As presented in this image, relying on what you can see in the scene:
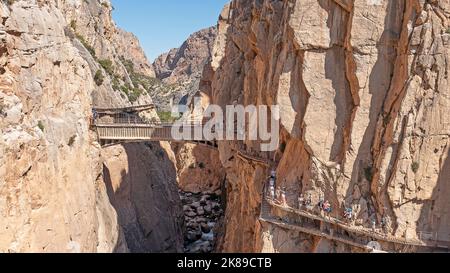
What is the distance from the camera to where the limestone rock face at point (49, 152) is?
21953 millimetres

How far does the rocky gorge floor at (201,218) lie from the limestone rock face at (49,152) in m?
11.5

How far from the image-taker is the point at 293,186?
2480 cm

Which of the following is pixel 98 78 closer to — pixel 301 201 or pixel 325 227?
pixel 301 201

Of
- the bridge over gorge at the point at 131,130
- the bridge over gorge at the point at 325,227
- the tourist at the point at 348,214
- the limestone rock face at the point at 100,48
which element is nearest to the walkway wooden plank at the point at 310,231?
the bridge over gorge at the point at 325,227

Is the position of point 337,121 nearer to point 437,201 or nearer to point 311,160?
point 311,160

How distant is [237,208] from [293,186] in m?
→ 14.3

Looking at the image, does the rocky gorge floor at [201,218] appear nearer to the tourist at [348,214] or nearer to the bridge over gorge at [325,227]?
the bridge over gorge at [325,227]

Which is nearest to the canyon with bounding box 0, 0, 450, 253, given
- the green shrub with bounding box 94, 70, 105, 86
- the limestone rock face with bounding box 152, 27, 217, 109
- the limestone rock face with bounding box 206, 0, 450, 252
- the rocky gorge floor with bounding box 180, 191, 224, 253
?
the limestone rock face with bounding box 206, 0, 450, 252

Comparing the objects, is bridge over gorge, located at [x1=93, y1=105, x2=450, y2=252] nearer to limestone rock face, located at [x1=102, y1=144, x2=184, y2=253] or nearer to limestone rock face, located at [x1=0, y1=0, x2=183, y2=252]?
limestone rock face, located at [x1=102, y1=144, x2=184, y2=253]

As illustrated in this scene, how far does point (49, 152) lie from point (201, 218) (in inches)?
1534

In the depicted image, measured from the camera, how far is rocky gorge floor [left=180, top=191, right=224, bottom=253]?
52.2 meters

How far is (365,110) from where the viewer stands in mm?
22109

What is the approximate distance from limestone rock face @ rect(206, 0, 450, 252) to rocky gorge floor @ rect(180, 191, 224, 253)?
26386 mm
